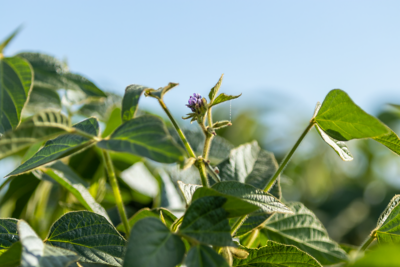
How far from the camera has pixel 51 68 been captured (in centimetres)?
65

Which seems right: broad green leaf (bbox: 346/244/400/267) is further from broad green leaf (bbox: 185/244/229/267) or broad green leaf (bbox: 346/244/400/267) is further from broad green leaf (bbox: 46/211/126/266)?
broad green leaf (bbox: 46/211/126/266)

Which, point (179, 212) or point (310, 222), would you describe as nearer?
point (310, 222)

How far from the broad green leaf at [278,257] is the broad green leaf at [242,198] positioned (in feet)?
0.18

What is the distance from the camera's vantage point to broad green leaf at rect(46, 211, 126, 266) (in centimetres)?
33

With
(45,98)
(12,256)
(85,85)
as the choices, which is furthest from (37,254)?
(45,98)

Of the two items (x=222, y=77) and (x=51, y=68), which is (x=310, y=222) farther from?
(x=51, y=68)

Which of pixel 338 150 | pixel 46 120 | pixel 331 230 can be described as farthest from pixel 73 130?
pixel 331 230

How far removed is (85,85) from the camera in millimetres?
634

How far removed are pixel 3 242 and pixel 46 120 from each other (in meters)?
0.14

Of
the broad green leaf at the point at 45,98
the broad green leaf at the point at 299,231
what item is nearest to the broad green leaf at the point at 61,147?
the broad green leaf at the point at 299,231

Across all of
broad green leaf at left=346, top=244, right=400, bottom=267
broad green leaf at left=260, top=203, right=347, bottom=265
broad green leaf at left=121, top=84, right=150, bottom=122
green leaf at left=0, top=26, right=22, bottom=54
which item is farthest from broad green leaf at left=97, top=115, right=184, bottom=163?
green leaf at left=0, top=26, right=22, bottom=54

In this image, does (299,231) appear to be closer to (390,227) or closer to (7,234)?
(390,227)

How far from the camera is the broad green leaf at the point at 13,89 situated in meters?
0.45

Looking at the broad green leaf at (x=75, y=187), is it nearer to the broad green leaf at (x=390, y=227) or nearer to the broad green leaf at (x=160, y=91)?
the broad green leaf at (x=160, y=91)
